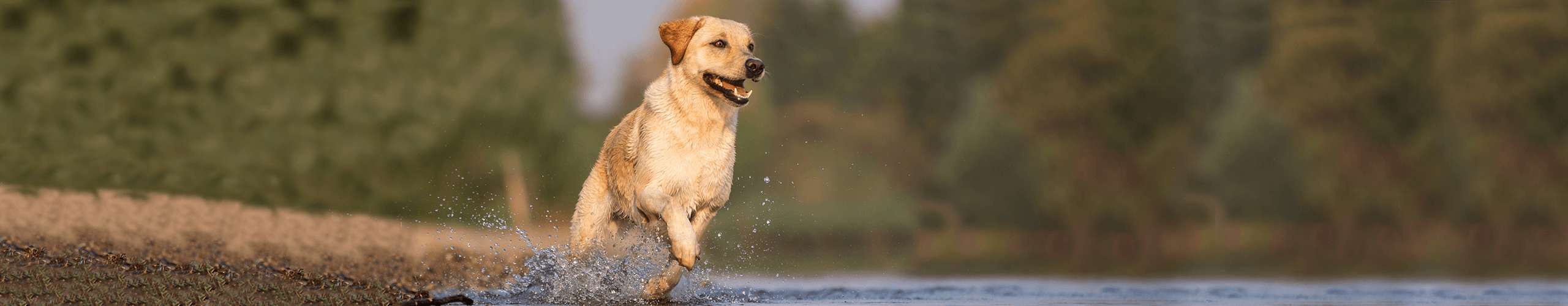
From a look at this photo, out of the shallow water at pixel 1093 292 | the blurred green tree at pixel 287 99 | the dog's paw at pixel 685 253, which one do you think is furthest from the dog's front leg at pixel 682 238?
the blurred green tree at pixel 287 99

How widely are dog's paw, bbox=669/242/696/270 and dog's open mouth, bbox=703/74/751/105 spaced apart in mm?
915

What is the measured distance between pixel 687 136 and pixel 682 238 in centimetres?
72

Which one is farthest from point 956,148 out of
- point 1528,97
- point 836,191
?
point 1528,97

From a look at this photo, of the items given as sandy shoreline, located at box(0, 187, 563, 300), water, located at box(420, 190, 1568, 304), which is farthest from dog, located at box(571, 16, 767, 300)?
sandy shoreline, located at box(0, 187, 563, 300)

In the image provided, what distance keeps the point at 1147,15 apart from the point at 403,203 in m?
17.4

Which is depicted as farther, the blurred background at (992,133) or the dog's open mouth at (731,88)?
the blurred background at (992,133)

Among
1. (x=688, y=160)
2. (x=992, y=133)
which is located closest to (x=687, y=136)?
(x=688, y=160)

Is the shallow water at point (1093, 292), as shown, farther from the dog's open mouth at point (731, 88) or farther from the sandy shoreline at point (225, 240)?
the sandy shoreline at point (225, 240)

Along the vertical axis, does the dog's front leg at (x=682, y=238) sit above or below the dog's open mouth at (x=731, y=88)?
below

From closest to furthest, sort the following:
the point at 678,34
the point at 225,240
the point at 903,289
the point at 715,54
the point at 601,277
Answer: the point at 715,54, the point at 678,34, the point at 601,277, the point at 225,240, the point at 903,289

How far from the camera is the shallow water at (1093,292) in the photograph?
1025 centimetres

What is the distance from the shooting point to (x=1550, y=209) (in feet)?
82.4

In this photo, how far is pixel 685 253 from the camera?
8516 millimetres

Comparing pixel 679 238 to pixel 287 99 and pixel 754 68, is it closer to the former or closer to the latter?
pixel 754 68
